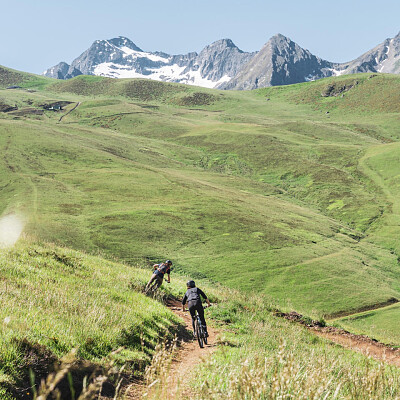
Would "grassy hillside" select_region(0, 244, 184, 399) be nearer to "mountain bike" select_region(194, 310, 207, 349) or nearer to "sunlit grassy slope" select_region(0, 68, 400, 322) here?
"mountain bike" select_region(194, 310, 207, 349)

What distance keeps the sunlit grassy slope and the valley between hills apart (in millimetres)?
295

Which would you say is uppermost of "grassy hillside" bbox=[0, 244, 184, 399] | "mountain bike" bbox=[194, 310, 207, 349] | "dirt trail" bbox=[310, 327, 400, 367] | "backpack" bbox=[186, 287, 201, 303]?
"grassy hillside" bbox=[0, 244, 184, 399]

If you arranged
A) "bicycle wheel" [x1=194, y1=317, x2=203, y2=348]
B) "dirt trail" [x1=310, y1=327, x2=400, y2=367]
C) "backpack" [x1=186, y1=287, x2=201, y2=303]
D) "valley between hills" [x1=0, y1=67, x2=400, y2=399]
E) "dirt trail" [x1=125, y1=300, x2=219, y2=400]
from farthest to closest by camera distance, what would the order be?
"dirt trail" [x1=310, y1=327, x2=400, y2=367] → "backpack" [x1=186, y1=287, x2=201, y2=303] → "bicycle wheel" [x1=194, y1=317, x2=203, y2=348] → "dirt trail" [x1=125, y1=300, x2=219, y2=400] → "valley between hills" [x1=0, y1=67, x2=400, y2=399]

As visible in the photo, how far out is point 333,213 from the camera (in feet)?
222

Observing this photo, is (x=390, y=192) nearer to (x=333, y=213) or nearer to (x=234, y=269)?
(x=333, y=213)

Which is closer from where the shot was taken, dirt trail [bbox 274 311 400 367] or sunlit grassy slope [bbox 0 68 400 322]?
dirt trail [bbox 274 311 400 367]

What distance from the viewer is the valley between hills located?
268 inches

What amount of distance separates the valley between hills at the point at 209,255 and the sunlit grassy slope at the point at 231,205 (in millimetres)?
295

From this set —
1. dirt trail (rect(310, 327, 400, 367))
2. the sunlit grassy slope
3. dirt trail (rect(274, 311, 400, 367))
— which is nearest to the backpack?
dirt trail (rect(310, 327, 400, 367))

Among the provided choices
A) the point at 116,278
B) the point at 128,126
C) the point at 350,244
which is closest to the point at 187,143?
the point at 128,126

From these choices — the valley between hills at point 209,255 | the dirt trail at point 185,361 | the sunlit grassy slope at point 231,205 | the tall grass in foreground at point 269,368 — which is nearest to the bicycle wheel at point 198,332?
the dirt trail at point 185,361

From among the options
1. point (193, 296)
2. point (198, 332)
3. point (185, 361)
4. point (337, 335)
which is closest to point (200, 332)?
point (198, 332)

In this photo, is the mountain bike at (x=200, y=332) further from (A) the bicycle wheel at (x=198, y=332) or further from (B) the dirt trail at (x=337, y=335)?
(B) the dirt trail at (x=337, y=335)

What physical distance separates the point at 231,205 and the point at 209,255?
721 inches
